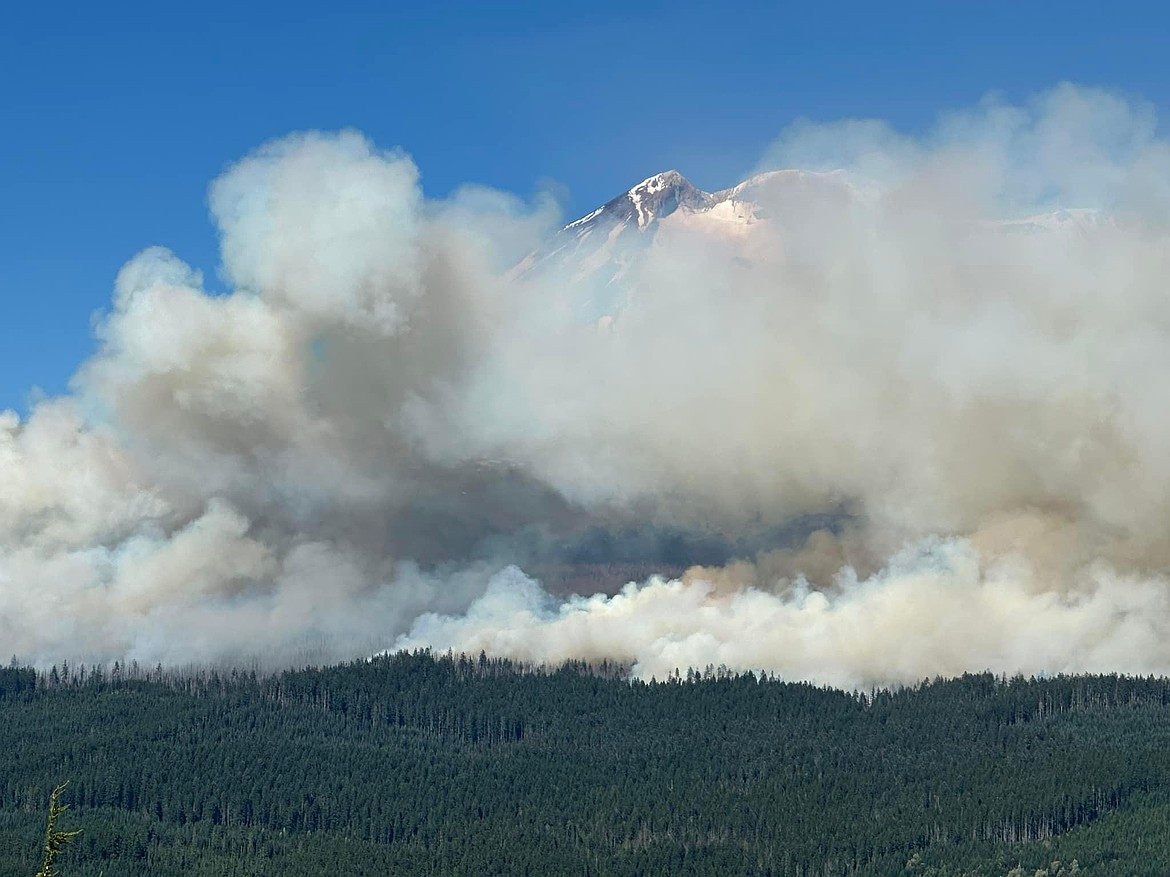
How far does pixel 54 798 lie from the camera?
281 ft

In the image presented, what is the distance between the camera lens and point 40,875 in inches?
3201

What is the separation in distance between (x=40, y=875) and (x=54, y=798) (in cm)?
513
